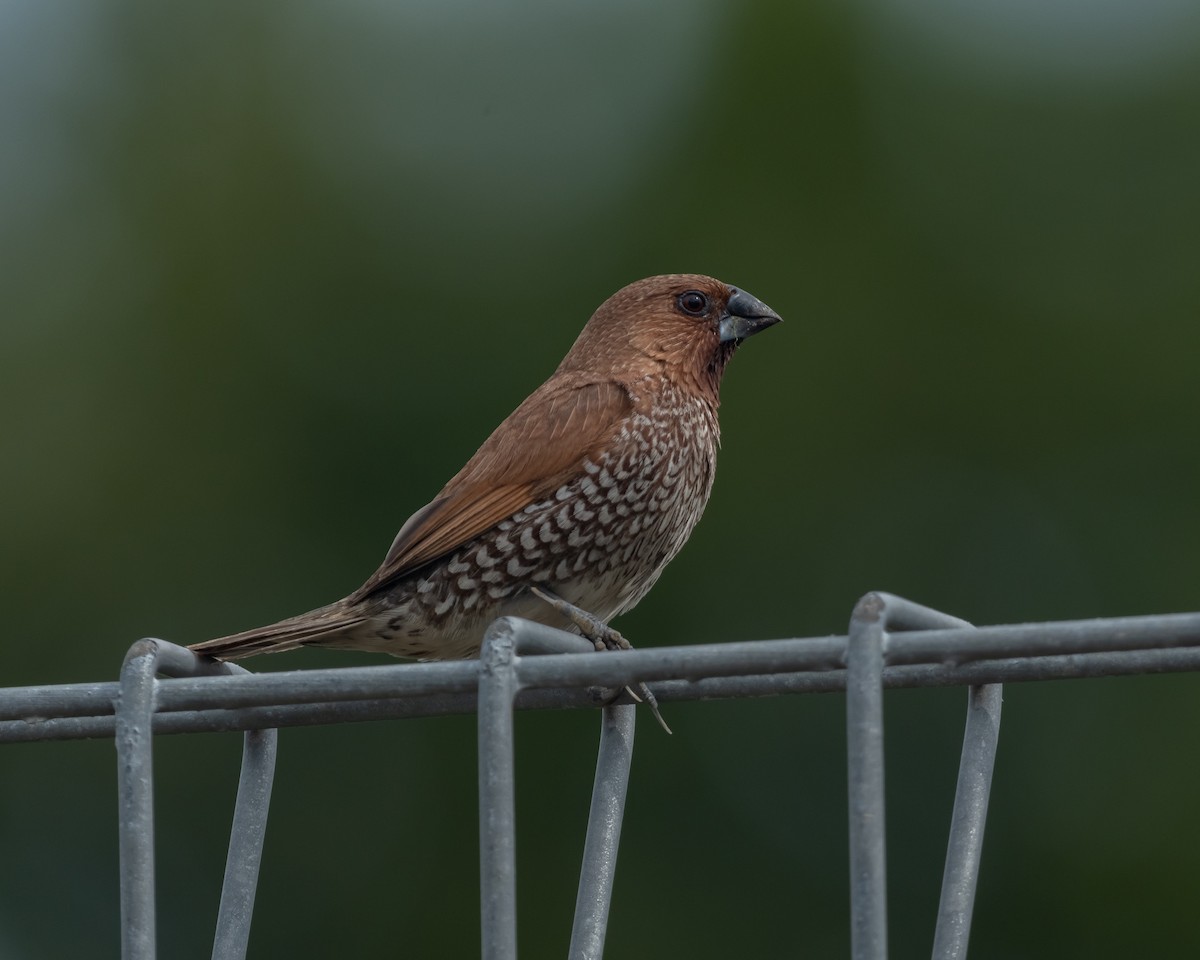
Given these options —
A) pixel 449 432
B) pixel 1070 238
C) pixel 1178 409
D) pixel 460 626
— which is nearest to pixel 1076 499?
pixel 1178 409

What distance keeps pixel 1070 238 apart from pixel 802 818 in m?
6.58

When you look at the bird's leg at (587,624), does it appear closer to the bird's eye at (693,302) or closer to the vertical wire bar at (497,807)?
the bird's eye at (693,302)

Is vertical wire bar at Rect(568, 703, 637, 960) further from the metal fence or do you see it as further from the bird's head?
the bird's head

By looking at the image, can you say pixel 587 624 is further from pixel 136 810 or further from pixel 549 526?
pixel 136 810

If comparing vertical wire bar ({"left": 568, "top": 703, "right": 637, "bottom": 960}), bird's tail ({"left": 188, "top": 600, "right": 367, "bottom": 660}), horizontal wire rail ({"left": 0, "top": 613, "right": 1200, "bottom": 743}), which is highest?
bird's tail ({"left": 188, "top": 600, "right": 367, "bottom": 660})

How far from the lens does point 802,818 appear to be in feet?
42.1

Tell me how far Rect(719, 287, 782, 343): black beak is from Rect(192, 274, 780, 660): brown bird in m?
0.44

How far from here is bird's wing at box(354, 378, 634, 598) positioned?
168 inches

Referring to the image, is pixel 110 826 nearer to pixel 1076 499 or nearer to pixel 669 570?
pixel 669 570

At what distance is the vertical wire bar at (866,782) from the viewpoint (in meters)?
1.46

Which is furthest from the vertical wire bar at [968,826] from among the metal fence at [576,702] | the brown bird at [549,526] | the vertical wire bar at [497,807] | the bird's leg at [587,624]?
the brown bird at [549,526]

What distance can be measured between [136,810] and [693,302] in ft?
11.6

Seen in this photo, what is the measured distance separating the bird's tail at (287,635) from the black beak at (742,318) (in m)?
1.45

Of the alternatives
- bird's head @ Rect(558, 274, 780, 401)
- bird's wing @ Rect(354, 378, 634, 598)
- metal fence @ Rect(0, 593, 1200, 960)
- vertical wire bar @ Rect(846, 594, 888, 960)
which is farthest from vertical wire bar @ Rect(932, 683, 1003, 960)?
bird's head @ Rect(558, 274, 780, 401)
